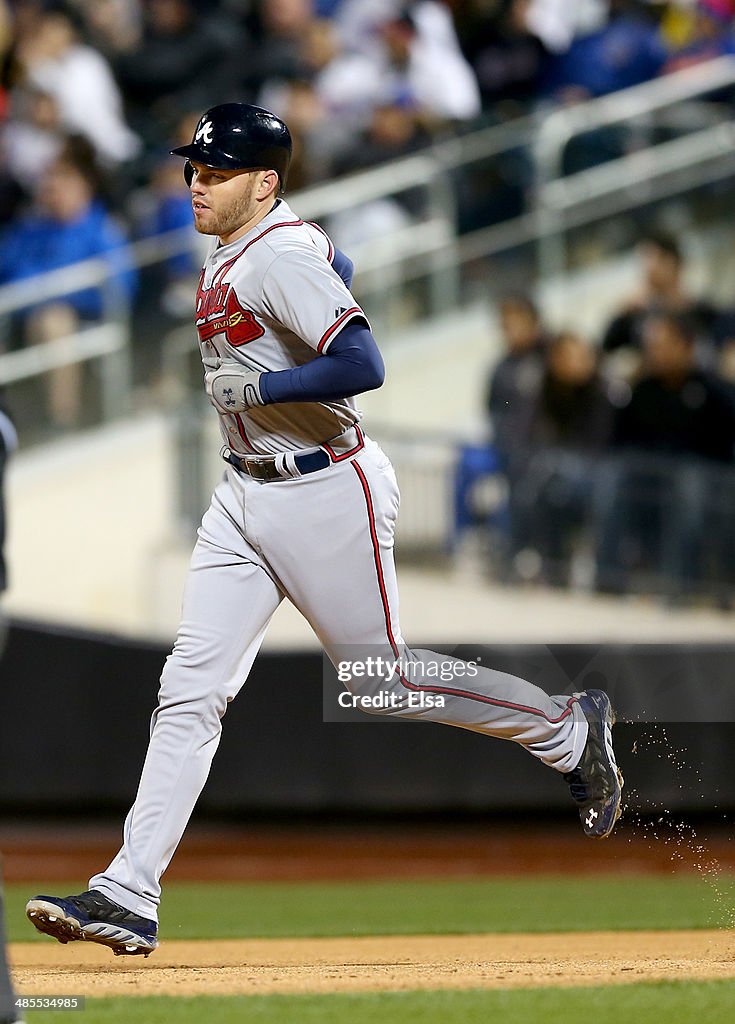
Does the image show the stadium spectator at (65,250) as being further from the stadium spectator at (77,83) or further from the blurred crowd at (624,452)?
the blurred crowd at (624,452)

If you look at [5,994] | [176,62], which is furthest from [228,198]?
[176,62]

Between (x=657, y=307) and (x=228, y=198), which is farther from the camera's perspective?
(x=657, y=307)

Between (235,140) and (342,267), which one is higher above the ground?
(235,140)

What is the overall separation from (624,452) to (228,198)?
4362 millimetres

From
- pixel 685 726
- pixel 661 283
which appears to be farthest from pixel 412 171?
pixel 685 726

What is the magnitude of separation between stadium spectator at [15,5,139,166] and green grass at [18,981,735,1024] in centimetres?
689

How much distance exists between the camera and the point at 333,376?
13.0ft

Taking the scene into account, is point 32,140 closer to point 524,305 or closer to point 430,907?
point 524,305

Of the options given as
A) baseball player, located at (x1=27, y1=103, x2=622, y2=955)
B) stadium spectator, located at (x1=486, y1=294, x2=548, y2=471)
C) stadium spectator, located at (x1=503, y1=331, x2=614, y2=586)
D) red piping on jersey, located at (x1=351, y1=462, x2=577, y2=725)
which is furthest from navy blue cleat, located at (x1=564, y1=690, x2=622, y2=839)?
stadium spectator, located at (x1=486, y1=294, x2=548, y2=471)

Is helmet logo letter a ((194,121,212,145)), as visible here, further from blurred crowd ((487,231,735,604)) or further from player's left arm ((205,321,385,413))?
blurred crowd ((487,231,735,604))

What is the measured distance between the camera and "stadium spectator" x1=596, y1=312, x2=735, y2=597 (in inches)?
316

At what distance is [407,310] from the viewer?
9.07m

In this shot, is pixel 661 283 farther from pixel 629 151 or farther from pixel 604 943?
pixel 604 943

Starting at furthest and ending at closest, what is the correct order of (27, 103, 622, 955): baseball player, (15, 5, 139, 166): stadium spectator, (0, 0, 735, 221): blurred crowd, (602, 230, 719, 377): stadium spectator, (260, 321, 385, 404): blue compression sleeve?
(15, 5, 139, 166): stadium spectator < (0, 0, 735, 221): blurred crowd < (602, 230, 719, 377): stadium spectator < (27, 103, 622, 955): baseball player < (260, 321, 385, 404): blue compression sleeve
